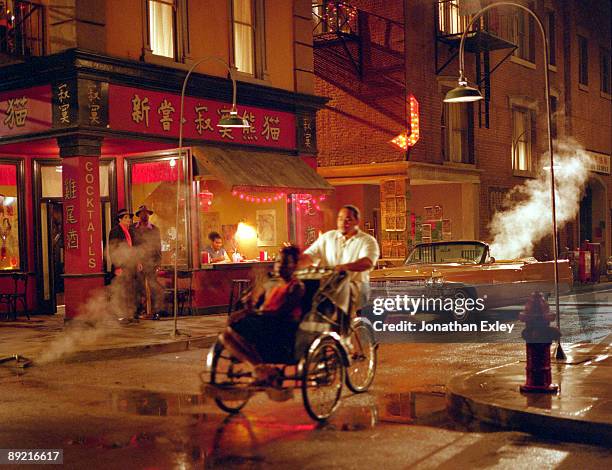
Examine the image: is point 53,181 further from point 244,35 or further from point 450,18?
point 450,18

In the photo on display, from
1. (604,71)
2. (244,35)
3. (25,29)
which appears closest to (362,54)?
(244,35)

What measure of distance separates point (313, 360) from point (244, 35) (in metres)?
13.1

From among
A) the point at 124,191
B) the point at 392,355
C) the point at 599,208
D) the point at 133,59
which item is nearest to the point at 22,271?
the point at 124,191

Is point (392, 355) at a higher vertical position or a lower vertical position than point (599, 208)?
lower

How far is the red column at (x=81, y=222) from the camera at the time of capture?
52.5 ft

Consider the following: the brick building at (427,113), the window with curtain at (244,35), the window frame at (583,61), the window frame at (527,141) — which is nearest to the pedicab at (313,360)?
the window with curtain at (244,35)

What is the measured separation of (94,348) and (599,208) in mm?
28505

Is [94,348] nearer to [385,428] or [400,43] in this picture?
[385,428]

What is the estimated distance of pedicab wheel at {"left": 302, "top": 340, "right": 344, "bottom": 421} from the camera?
779 cm

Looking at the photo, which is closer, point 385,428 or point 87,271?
point 385,428

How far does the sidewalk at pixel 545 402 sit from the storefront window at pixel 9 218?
37.5 feet

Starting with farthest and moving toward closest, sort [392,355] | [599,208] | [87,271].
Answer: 1. [599,208]
2. [87,271]
3. [392,355]

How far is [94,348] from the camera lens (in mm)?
13023

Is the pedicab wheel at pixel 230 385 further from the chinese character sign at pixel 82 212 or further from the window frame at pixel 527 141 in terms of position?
the window frame at pixel 527 141
